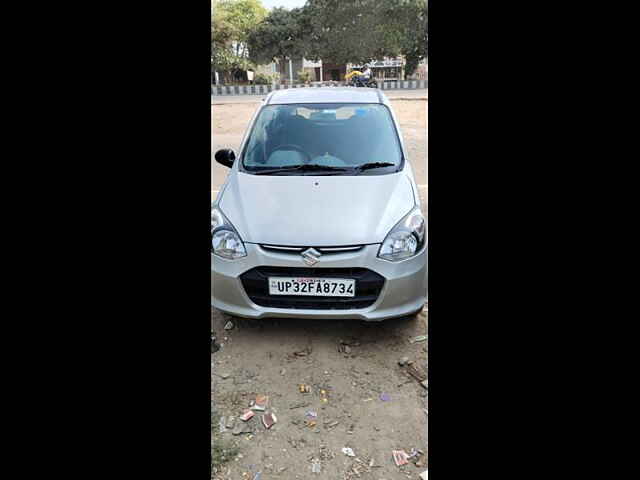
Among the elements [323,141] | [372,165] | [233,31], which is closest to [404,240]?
[372,165]

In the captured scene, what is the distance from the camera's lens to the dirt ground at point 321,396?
7.36 feet

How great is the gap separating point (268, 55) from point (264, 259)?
29749mm

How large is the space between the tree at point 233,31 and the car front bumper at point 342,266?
25.8 meters

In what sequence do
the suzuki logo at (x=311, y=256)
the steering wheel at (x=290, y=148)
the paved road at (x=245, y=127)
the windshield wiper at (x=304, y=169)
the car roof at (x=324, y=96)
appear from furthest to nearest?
the paved road at (x=245, y=127), the car roof at (x=324, y=96), the steering wheel at (x=290, y=148), the windshield wiper at (x=304, y=169), the suzuki logo at (x=311, y=256)

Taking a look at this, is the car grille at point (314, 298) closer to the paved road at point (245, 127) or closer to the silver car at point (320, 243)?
the silver car at point (320, 243)

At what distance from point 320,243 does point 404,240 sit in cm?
56

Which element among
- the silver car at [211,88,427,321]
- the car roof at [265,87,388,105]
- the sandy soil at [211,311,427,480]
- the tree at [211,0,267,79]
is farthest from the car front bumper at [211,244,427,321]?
the tree at [211,0,267,79]

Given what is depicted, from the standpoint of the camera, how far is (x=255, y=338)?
327 cm

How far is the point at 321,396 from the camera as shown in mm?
2713

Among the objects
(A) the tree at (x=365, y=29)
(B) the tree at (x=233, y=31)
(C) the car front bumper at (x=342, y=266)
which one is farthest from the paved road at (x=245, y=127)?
(A) the tree at (x=365, y=29)

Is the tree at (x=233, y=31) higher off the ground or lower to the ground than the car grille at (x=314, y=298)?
higher

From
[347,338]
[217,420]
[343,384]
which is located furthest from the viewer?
[347,338]

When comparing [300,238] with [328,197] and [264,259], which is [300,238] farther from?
[328,197]
